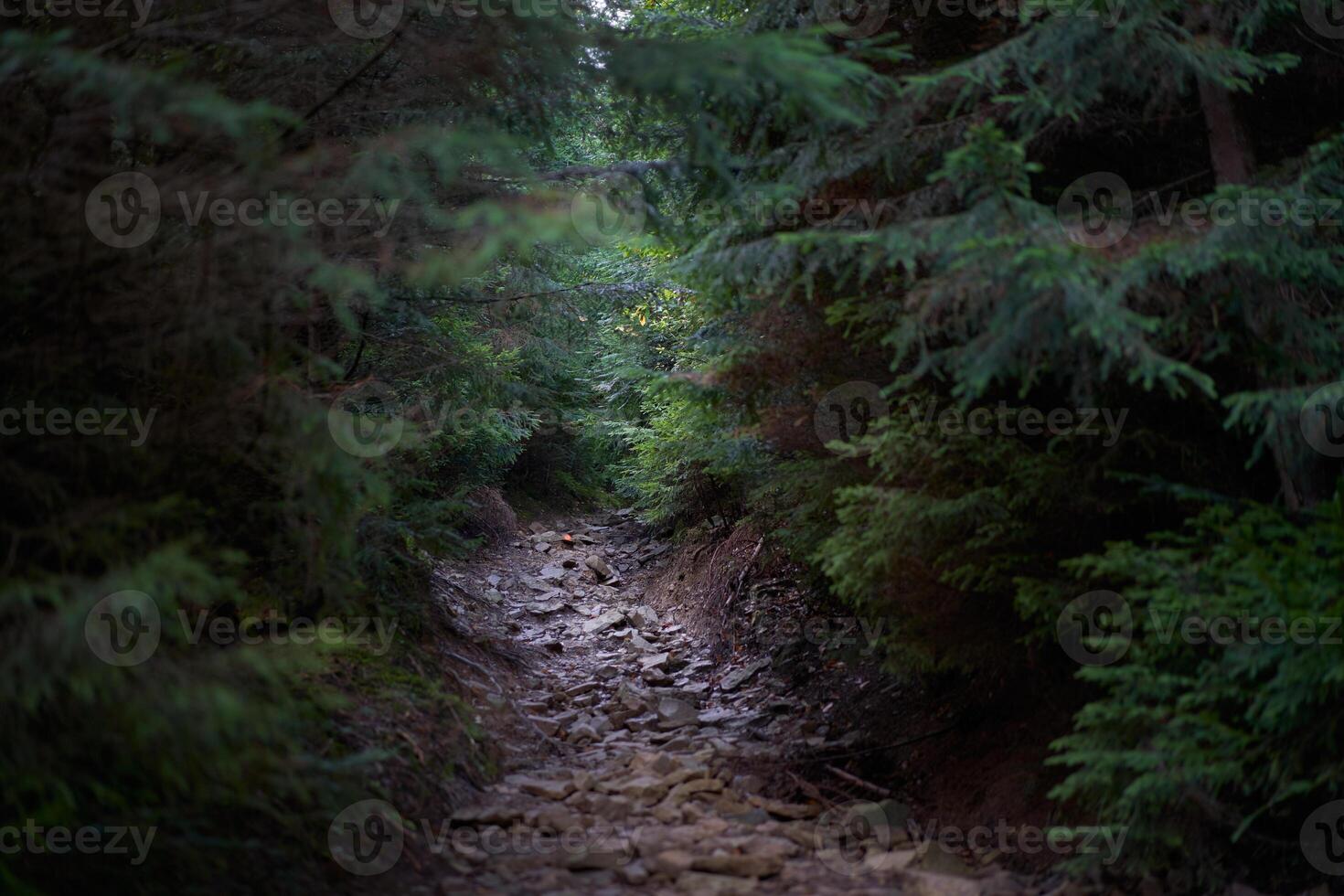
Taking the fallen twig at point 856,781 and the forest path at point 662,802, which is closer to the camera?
the forest path at point 662,802

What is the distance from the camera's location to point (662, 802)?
609 cm

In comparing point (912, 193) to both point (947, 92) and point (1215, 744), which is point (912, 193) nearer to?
point (947, 92)

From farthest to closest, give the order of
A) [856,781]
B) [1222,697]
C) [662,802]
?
[856,781] → [662,802] → [1222,697]

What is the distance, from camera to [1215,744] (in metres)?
4.16

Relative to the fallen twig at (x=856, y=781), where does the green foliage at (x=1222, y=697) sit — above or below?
above

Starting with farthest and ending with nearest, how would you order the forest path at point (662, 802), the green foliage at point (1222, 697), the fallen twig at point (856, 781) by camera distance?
the fallen twig at point (856, 781) → the forest path at point (662, 802) → the green foliage at point (1222, 697)

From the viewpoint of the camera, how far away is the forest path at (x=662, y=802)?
4902 mm

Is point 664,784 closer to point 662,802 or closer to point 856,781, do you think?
point 662,802

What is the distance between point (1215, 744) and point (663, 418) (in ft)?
26.2

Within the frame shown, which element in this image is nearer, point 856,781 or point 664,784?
point 664,784

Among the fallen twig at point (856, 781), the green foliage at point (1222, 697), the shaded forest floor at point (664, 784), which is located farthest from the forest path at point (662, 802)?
the green foliage at point (1222, 697)

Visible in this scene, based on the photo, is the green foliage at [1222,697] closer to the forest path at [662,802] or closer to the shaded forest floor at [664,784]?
the shaded forest floor at [664,784]

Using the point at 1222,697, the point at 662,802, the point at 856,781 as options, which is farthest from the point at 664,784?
the point at 1222,697

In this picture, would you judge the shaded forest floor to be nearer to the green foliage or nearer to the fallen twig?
the fallen twig
